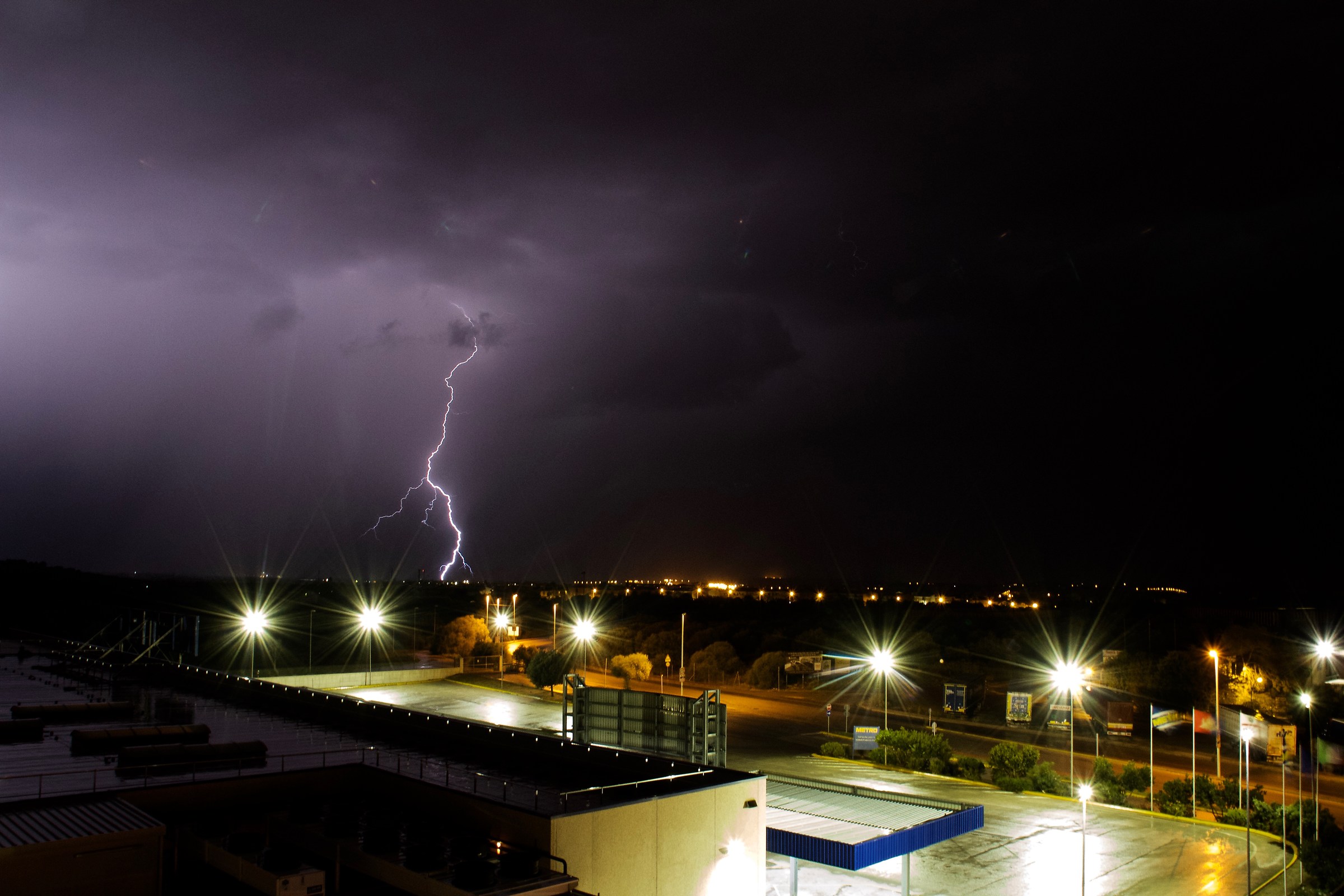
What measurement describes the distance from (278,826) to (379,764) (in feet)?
10.7

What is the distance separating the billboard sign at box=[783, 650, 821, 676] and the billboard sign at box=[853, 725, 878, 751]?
21.1 meters

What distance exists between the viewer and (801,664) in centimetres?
5206

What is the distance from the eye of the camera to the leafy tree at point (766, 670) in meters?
51.4

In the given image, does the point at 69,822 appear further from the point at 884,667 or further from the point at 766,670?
the point at 766,670

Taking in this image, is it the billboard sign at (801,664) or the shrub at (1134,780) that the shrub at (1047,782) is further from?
the billboard sign at (801,664)

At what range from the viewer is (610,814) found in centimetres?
1152

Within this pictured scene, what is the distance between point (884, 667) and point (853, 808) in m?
21.2

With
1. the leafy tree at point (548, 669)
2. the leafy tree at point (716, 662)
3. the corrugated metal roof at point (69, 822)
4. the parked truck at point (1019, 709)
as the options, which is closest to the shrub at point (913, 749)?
the parked truck at point (1019, 709)

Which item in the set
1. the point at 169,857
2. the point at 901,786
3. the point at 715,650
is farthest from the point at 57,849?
the point at 715,650

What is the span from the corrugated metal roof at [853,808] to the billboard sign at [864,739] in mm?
13124

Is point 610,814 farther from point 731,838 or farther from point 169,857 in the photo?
point 169,857

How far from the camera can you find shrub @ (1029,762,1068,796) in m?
25.8

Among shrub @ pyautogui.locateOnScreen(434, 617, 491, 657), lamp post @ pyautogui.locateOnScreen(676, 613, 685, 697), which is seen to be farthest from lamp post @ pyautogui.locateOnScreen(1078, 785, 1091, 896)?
shrub @ pyautogui.locateOnScreen(434, 617, 491, 657)

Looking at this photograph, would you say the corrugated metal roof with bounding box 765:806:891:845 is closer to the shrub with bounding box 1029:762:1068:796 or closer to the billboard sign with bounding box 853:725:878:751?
the shrub with bounding box 1029:762:1068:796
